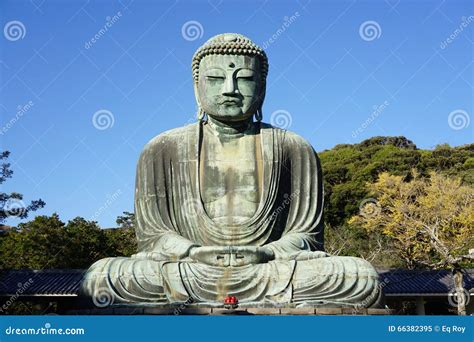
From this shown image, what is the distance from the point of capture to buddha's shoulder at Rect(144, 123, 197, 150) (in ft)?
30.3

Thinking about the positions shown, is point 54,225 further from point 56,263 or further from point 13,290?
point 13,290

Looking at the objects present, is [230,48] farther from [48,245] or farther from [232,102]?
[48,245]

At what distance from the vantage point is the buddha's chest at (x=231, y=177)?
8766 millimetres

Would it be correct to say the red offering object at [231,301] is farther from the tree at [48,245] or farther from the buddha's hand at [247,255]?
the tree at [48,245]

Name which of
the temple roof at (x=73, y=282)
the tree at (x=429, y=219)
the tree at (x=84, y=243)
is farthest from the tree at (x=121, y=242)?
the tree at (x=429, y=219)

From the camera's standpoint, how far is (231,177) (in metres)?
8.94

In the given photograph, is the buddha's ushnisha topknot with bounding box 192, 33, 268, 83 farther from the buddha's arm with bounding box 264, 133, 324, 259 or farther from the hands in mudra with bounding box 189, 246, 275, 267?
the hands in mudra with bounding box 189, 246, 275, 267

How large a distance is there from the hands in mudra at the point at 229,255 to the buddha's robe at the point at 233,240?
10 centimetres

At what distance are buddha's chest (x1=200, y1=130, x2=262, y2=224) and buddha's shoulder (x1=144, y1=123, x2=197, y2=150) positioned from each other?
0.30 meters

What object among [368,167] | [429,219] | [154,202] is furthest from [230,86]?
[368,167]

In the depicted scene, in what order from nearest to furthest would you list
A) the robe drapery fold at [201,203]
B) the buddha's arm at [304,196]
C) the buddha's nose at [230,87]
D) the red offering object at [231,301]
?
the red offering object at [231,301] → the robe drapery fold at [201,203] → the buddha's arm at [304,196] → the buddha's nose at [230,87]

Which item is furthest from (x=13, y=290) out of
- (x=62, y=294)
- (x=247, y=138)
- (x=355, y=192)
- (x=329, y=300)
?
(x=355, y=192)

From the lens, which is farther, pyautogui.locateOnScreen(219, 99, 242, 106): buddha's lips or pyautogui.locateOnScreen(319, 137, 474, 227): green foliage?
pyautogui.locateOnScreen(319, 137, 474, 227): green foliage

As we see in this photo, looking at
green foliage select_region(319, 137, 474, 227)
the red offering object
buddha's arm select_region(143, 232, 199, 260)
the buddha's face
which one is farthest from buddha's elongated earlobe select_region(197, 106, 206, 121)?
green foliage select_region(319, 137, 474, 227)
